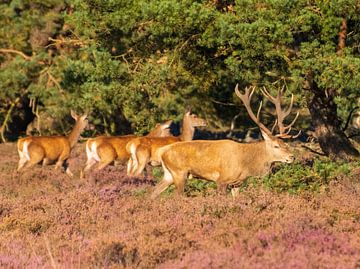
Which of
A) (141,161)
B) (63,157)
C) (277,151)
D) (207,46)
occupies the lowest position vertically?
(63,157)

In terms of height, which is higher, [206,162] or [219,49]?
[219,49]

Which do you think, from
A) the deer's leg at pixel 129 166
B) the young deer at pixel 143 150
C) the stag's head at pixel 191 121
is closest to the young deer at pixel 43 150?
the deer's leg at pixel 129 166

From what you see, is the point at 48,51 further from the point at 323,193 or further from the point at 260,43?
the point at 323,193

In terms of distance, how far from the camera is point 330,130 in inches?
593

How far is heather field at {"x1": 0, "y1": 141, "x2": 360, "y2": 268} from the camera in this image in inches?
225

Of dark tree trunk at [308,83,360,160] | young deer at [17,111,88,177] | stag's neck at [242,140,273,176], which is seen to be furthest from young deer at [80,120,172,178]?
stag's neck at [242,140,273,176]

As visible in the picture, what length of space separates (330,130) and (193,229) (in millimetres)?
8815

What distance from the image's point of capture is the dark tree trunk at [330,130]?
1495cm

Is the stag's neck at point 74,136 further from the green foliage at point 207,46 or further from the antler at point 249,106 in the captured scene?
the antler at point 249,106

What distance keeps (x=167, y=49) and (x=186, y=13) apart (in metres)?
2.54

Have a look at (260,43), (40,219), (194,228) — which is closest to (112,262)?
(194,228)

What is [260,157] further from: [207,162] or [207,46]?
[207,46]

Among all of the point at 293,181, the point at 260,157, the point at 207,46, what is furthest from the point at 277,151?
the point at 207,46

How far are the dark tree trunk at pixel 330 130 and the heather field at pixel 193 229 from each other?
4338 mm
